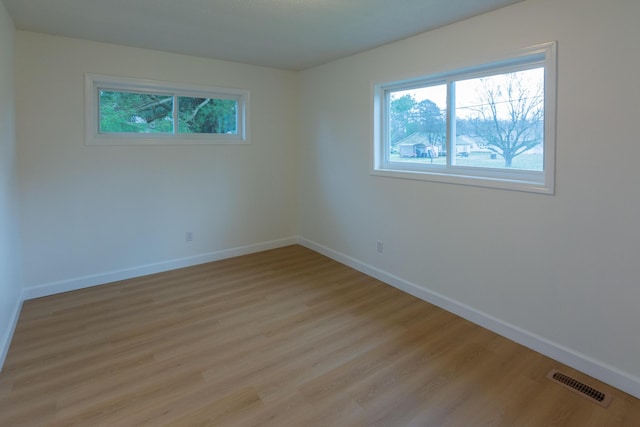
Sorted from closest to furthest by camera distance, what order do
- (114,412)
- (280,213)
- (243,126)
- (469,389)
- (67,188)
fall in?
(114,412)
(469,389)
(67,188)
(243,126)
(280,213)

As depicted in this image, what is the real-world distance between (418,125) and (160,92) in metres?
2.72

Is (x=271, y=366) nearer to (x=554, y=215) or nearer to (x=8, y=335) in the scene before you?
(x=8, y=335)

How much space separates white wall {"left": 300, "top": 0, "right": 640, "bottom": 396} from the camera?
2.07 m

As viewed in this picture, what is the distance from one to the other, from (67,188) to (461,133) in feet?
11.9

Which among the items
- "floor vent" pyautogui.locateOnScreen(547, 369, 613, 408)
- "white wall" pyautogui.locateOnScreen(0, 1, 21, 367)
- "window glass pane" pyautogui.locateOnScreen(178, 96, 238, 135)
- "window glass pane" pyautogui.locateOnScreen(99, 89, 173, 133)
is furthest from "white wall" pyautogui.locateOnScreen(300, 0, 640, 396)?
"white wall" pyautogui.locateOnScreen(0, 1, 21, 367)

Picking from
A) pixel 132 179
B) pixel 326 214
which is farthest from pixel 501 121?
pixel 132 179

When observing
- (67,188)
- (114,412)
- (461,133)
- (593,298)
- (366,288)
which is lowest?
(114,412)

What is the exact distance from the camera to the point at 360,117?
154 inches

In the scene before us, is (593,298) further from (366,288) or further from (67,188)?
(67,188)

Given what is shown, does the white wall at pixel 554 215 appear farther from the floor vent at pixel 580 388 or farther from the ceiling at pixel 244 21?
the ceiling at pixel 244 21

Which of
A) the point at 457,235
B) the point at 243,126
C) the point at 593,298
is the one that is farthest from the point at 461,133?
the point at 243,126

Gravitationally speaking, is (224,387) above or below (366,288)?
below

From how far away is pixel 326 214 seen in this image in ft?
15.2

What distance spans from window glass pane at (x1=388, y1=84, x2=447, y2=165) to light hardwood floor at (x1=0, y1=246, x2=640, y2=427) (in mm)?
1358
